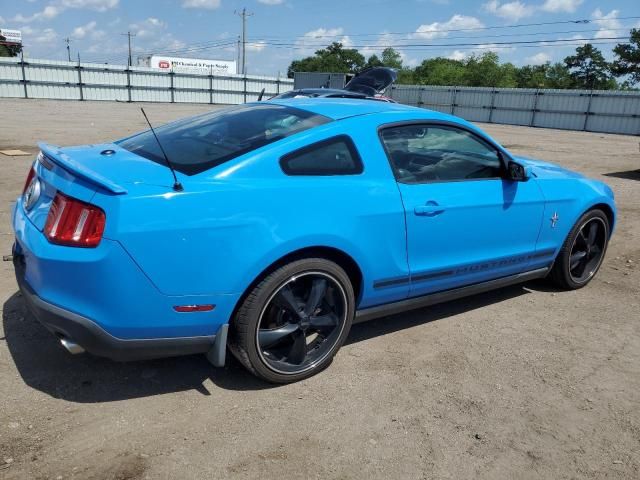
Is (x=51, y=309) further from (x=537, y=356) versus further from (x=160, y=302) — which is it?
(x=537, y=356)

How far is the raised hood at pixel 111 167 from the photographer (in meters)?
2.54

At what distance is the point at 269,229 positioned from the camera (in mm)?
2746

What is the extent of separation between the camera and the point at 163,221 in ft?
8.15

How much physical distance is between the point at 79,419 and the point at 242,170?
1.46 meters

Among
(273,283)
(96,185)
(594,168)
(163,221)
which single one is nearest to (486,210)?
(273,283)

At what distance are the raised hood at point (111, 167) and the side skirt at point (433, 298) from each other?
4.77ft

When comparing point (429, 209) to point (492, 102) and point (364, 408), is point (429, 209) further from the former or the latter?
point (492, 102)

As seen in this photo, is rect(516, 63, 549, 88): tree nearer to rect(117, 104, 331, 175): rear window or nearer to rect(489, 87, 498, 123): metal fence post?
rect(489, 87, 498, 123): metal fence post

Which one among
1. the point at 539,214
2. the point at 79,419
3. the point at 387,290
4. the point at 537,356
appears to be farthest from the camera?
the point at 539,214

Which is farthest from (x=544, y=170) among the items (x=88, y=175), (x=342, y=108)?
(x=88, y=175)

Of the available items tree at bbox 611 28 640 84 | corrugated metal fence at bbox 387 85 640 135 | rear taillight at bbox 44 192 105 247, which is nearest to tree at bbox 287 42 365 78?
tree at bbox 611 28 640 84

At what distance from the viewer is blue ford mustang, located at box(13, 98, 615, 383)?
98.3 inches

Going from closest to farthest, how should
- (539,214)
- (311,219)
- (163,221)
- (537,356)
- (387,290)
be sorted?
(163,221) < (311,219) < (387,290) < (537,356) < (539,214)

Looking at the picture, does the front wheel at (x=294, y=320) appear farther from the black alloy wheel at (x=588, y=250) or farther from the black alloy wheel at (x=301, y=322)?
the black alloy wheel at (x=588, y=250)
